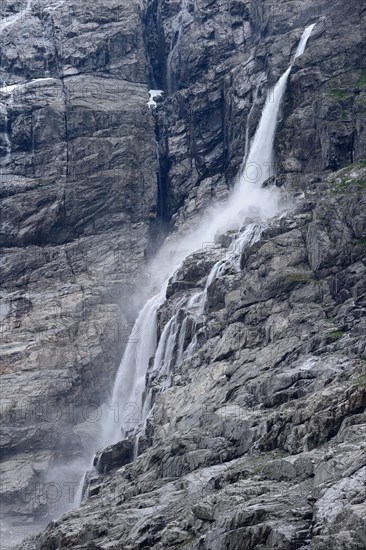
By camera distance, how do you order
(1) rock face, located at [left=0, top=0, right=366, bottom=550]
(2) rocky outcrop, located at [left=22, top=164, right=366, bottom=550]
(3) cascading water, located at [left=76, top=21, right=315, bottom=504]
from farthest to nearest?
(3) cascading water, located at [left=76, top=21, right=315, bottom=504], (1) rock face, located at [left=0, top=0, right=366, bottom=550], (2) rocky outcrop, located at [left=22, top=164, right=366, bottom=550]

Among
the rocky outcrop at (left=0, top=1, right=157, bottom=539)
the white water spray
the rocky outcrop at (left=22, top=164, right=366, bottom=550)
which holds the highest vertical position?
the white water spray

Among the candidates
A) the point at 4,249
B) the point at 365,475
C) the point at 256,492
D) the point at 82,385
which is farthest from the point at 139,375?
the point at 365,475

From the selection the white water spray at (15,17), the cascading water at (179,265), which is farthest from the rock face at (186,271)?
the cascading water at (179,265)

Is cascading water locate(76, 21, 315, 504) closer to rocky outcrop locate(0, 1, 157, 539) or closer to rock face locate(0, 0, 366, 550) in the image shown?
rock face locate(0, 0, 366, 550)

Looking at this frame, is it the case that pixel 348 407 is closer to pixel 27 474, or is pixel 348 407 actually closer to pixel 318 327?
pixel 318 327

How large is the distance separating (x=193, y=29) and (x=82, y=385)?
174 ft

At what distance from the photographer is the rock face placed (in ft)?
195

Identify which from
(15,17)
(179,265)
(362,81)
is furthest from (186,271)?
(15,17)

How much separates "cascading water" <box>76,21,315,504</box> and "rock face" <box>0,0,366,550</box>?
215cm

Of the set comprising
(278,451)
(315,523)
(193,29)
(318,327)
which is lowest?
(315,523)

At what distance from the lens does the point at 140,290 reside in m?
118

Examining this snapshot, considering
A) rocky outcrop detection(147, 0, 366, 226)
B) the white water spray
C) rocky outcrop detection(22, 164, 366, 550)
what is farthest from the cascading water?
the white water spray

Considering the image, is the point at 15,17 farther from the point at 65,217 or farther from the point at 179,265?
the point at 179,265

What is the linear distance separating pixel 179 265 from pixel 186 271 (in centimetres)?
1117
